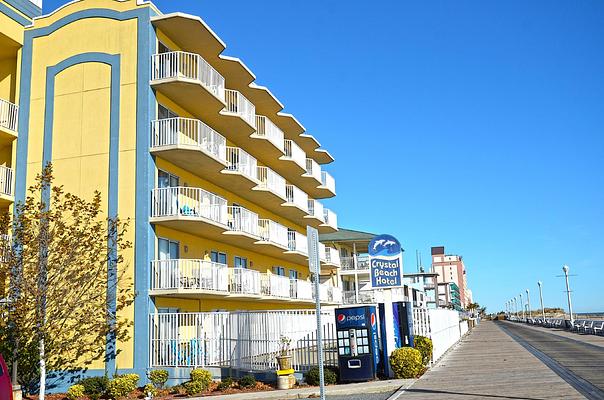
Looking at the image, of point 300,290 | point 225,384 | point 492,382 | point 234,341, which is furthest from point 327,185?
point 492,382

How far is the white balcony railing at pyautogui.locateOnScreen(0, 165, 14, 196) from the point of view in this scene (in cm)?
Result: 2470

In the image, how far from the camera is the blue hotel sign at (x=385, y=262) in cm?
2186

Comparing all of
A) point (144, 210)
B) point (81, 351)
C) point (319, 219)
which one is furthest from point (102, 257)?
point (319, 219)

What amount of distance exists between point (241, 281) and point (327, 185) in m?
19.3

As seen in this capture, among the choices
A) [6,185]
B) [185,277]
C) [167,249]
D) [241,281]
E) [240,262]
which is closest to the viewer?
[185,277]

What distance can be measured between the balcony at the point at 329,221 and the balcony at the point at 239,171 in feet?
45.4

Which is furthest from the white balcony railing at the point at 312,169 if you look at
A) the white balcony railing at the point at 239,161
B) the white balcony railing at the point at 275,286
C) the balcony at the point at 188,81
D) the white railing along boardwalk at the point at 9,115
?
the white railing along boardwalk at the point at 9,115

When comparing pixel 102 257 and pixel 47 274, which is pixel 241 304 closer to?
pixel 102 257

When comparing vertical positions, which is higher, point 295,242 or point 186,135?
point 186,135

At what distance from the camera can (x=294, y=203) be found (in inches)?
1484

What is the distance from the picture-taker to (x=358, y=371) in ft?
61.0

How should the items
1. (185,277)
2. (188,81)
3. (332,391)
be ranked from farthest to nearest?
(188,81)
(185,277)
(332,391)

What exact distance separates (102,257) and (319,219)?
22057mm

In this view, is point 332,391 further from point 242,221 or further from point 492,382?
point 242,221
